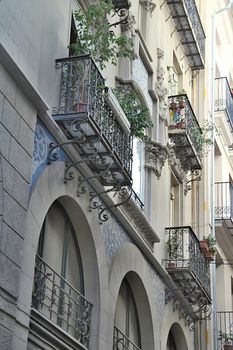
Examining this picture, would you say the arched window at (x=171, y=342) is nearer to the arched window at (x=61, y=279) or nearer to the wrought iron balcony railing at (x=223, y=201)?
the wrought iron balcony railing at (x=223, y=201)

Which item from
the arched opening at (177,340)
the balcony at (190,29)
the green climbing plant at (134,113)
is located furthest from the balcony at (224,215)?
the green climbing plant at (134,113)

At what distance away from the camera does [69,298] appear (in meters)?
11.6

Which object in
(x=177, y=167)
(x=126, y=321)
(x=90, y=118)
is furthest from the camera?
(x=177, y=167)

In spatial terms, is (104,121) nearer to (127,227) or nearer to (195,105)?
(127,227)

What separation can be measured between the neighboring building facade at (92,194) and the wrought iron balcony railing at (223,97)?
17.9 ft

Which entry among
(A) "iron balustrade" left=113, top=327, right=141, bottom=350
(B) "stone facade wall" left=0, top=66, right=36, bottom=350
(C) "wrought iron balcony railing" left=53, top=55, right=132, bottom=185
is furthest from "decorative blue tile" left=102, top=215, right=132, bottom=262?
(B) "stone facade wall" left=0, top=66, right=36, bottom=350

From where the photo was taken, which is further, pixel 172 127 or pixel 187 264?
pixel 172 127

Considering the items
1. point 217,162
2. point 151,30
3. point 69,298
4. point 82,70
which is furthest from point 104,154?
point 217,162

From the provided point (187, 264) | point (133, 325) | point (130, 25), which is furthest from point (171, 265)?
point (130, 25)

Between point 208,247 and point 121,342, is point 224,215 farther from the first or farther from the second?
point 121,342

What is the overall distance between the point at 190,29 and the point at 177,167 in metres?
4.04

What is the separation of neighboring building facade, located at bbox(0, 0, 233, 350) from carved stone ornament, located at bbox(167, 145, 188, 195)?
5 centimetres

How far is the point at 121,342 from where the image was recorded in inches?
552

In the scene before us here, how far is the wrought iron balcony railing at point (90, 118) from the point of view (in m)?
11.1
